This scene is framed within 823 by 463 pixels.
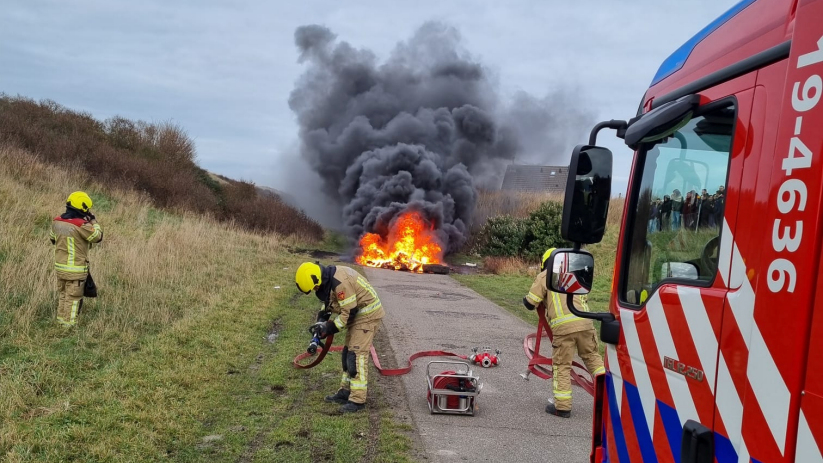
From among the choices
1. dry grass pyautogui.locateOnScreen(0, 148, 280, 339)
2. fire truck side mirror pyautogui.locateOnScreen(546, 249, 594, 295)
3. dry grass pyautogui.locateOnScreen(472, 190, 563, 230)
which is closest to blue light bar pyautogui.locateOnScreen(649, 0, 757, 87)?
fire truck side mirror pyautogui.locateOnScreen(546, 249, 594, 295)

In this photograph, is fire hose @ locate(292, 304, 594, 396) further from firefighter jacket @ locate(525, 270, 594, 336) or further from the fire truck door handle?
the fire truck door handle

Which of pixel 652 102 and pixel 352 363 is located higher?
pixel 652 102

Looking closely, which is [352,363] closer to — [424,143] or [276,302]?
[276,302]

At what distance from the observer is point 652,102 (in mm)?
2430

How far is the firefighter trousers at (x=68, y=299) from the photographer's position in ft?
24.4

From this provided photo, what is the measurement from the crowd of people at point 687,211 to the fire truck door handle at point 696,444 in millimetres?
627

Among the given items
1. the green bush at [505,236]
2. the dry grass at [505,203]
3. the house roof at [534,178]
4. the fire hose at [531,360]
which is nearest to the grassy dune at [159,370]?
the fire hose at [531,360]

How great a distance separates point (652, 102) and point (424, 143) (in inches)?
1116

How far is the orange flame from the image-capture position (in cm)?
2422

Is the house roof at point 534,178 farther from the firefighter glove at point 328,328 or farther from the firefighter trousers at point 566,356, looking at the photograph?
the firefighter glove at point 328,328

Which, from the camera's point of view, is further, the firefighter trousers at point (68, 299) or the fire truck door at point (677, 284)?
the firefighter trousers at point (68, 299)

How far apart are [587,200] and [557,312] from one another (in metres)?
3.41

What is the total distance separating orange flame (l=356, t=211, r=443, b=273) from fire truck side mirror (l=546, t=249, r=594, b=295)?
2078 cm

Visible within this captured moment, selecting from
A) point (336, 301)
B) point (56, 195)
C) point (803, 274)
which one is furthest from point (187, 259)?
point (803, 274)
